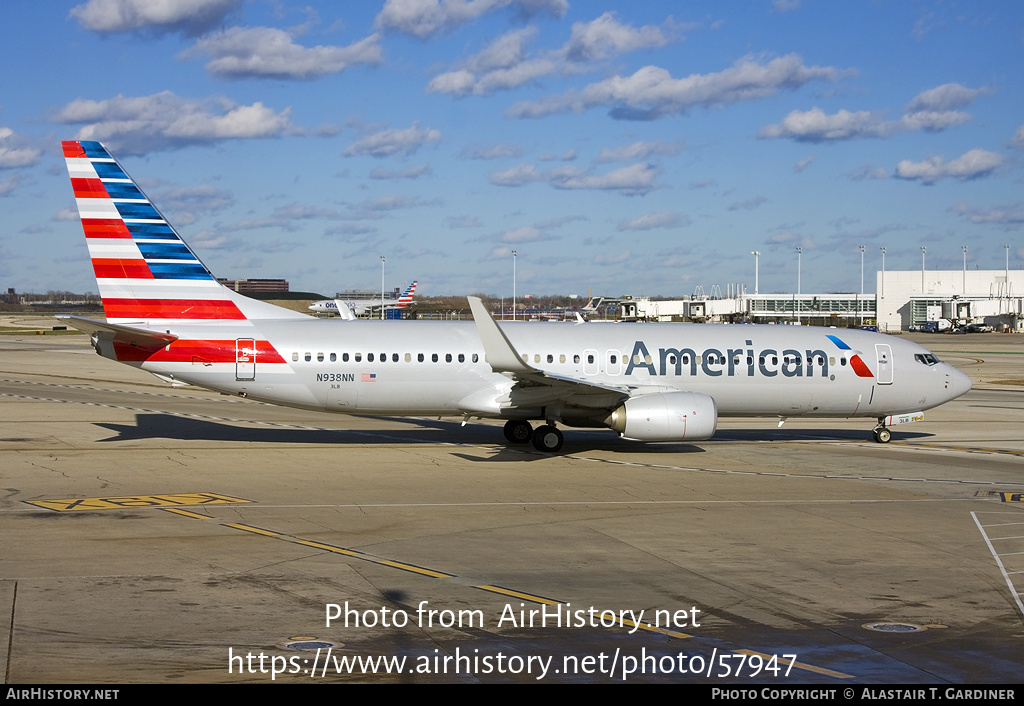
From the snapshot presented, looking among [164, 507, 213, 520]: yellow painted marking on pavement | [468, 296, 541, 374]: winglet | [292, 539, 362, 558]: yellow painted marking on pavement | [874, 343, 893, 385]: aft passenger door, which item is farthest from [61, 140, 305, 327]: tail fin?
[874, 343, 893, 385]: aft passenger door

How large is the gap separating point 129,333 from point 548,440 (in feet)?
38.1

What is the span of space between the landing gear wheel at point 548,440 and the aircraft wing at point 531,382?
84 centimetres

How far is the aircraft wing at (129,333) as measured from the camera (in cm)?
2469

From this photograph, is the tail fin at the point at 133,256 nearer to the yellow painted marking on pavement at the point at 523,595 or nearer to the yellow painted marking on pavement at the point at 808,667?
the yellow painted marking on pavement at the point at 523,595

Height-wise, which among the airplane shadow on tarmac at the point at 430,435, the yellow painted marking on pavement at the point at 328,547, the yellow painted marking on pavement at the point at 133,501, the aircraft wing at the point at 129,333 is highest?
the aircraft wing at the point at 129,333

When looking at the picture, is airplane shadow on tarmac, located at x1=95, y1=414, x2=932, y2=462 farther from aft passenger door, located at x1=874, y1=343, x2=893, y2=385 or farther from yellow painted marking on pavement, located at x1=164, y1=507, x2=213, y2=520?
yellow painted marking on pavement, located at x1=164, y1=507, x2=213, y2=520

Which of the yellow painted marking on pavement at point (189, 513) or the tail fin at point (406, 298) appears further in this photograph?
the tail fin at point (406, 298)

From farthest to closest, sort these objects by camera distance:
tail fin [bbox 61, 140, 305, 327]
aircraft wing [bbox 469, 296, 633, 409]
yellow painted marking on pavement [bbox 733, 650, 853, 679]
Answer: tail fin [bbox 61, 140, 305, 327], aircraft wing [bbox 469, 296, 633, 409], yellow painted marking on pavement [bbox 733, 650, 853, 679]

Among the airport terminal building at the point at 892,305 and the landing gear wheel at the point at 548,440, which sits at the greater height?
the airport terminal building at the point at 892,305

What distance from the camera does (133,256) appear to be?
2688 cm

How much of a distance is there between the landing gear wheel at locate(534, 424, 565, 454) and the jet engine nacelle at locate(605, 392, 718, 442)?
7.01ft

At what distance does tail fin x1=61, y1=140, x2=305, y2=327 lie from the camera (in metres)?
26.5

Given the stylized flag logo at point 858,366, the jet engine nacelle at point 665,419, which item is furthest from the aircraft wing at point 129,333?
the stylized flag logo at point 858,366
